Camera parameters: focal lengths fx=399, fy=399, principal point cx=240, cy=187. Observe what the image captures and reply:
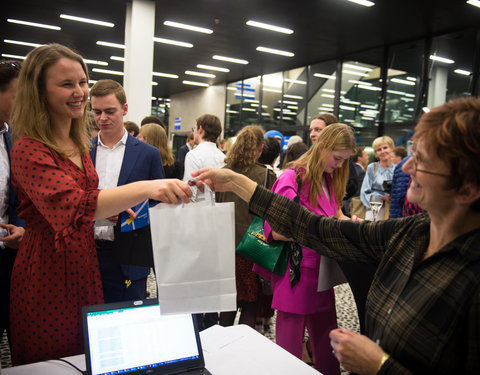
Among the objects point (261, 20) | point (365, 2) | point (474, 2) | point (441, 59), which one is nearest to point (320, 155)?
point (365, 2)

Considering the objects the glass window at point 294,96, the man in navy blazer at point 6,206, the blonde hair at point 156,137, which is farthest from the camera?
the glass window at point 294,96

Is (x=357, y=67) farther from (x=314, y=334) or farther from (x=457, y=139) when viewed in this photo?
(x=457, y=139)

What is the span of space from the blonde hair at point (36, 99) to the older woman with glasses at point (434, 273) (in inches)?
21.1

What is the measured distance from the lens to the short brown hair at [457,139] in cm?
99

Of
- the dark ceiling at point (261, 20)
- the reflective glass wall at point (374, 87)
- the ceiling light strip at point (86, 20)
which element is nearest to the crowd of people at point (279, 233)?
the reflective glass wall at point (374, 87)

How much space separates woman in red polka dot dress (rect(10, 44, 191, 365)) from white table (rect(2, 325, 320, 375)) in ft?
0.45

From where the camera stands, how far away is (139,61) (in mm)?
6426

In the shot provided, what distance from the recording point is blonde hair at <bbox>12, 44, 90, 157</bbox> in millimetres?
1288

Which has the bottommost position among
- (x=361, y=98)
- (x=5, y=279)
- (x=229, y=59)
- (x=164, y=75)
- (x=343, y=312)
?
(x=343, y=312)

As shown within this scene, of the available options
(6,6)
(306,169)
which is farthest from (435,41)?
(6,6)

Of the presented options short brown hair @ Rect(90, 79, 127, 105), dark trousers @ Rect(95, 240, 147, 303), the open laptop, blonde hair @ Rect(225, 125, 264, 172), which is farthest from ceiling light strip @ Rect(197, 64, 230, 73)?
the open laptop

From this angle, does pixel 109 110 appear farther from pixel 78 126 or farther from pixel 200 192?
pixel 200 192

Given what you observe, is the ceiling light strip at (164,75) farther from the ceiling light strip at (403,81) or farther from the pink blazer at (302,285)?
the pink blazer at (302,285)

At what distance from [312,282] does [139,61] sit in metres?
5.45
